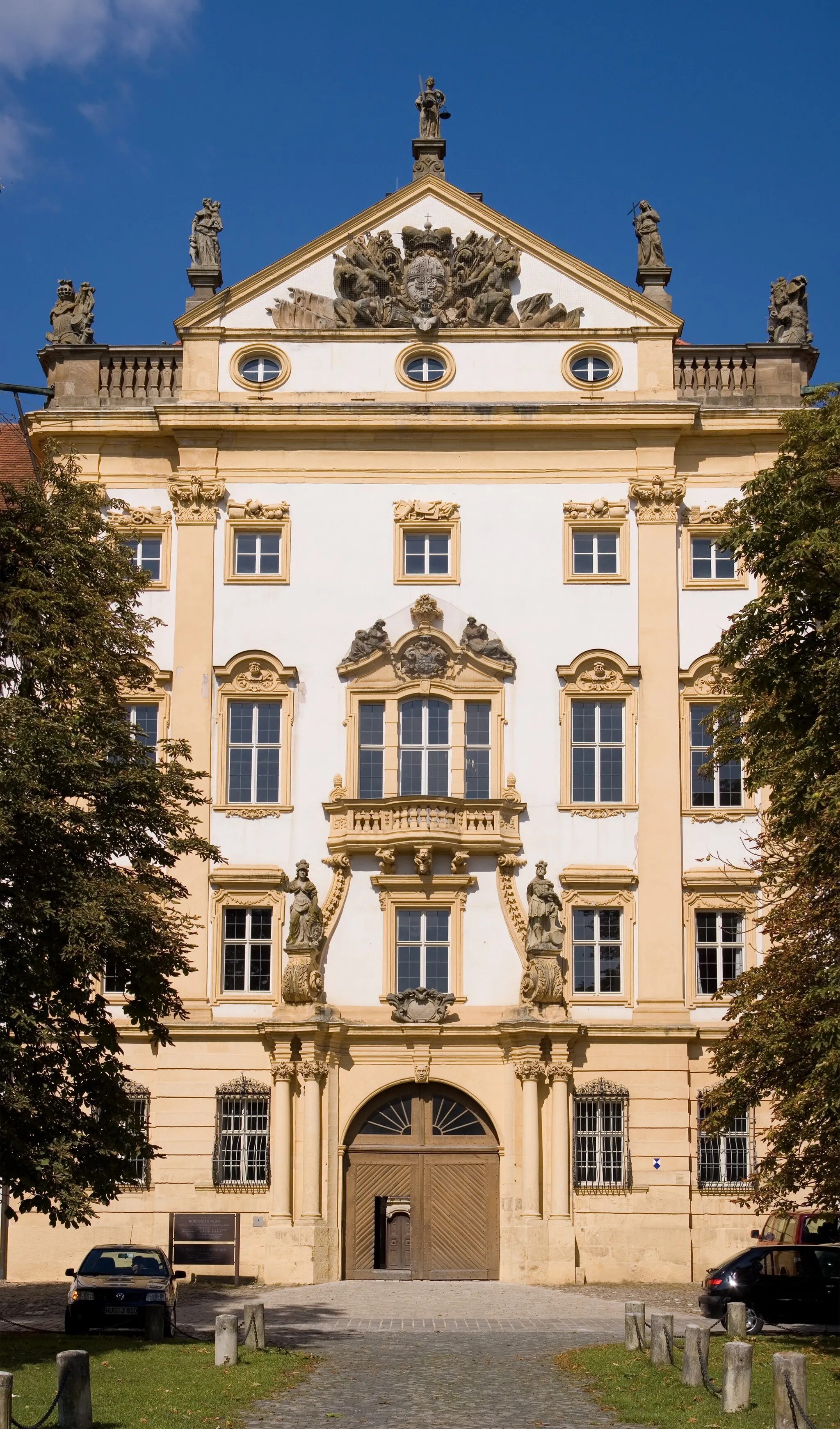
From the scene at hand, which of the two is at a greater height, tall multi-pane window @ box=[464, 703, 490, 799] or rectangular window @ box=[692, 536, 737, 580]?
rectangular window @ box=[692, 536, 737, 580]

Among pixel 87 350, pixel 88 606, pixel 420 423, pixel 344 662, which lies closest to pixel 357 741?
pixel 344 662

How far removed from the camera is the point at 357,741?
36.8m

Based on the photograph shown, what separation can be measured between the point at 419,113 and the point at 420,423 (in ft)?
24.8

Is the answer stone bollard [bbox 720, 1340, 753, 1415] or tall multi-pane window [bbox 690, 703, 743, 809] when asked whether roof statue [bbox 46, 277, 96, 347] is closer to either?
tall multi-pane window [bbox 690, 703, 743, 809]

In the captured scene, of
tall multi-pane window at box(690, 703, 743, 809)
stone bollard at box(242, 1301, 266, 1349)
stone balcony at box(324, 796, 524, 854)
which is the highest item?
tall multi-pane window at box(690, 703, 743, 809)

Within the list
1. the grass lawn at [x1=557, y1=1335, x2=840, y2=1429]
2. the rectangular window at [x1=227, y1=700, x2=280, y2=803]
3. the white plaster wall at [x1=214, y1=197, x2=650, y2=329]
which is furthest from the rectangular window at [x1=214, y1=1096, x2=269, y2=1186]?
the white plaster wall at [x1=214, y1=197, x2=650, y2=329]

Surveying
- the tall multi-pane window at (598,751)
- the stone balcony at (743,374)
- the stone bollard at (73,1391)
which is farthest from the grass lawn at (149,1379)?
the stone balcony at (743,374)

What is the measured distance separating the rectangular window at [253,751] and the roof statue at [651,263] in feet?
36.7

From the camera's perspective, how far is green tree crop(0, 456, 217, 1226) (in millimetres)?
22906

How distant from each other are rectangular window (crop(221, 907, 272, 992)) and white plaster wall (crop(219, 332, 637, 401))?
10.2 metres

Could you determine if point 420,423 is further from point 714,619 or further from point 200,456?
point 714,619

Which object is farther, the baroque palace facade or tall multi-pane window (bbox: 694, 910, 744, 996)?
tall multi-pane window (bbox: 694, 910, 744, 996)

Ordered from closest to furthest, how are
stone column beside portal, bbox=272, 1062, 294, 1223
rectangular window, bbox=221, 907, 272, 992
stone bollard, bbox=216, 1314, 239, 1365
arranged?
stone bollard, bbox=216, 1314, 239, 1365 → stone column beside portal, bbox=272, 1062, 294, 1223 → rectangular window, bbox=221, 907, 272, 992

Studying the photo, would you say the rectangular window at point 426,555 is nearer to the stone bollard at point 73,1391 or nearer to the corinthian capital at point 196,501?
the corinthian capital at point 196,501
